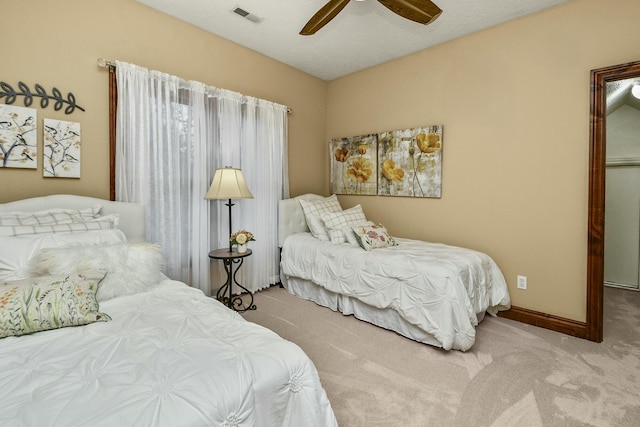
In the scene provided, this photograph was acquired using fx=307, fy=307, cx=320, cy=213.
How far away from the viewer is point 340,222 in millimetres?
3383

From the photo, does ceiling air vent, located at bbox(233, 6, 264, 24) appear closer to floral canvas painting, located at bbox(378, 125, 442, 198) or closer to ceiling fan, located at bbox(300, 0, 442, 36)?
ceiling fan, located at bbox(300, 0, 442, 36)

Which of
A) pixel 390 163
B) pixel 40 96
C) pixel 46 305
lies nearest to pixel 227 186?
pixel 40 96

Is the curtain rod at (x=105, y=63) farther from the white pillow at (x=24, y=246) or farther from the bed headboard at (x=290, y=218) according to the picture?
the bed headboard at (x=290, y=218)

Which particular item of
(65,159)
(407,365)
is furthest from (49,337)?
(407,365)

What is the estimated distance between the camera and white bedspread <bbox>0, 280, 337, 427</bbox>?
82 centimetres

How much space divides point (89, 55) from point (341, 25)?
2154 mm

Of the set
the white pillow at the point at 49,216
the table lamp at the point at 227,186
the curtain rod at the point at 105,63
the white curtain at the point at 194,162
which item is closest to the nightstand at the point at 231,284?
the white curtain at the point at 194,162

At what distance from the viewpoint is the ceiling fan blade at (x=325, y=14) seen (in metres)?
2.12

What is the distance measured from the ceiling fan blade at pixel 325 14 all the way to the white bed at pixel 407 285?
1938mm

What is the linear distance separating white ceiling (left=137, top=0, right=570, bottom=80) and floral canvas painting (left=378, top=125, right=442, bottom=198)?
3.05 ft

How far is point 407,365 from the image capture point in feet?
6.95

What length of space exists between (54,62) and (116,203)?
108 centimetres

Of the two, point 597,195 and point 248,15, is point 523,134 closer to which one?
point 597,195

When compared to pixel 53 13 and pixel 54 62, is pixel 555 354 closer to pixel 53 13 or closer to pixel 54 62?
pixel 54 62
